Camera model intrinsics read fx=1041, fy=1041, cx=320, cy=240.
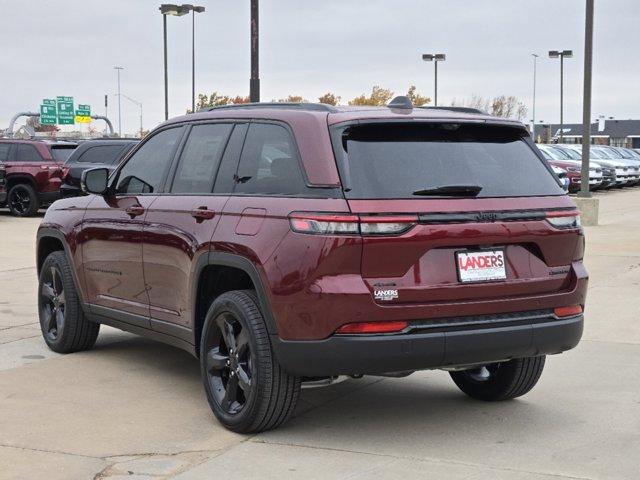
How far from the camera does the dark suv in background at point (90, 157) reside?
872 inches

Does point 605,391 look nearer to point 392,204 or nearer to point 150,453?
point 392,204

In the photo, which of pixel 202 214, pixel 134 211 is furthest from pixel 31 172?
pixel 202 214

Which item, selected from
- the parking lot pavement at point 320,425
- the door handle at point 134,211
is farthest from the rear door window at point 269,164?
the parking lot pavement at point 320,425

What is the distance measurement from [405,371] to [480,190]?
102 cm

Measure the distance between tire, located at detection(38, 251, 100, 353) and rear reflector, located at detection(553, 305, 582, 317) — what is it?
144 inches

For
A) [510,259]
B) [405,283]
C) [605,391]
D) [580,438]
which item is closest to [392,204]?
[405,283]

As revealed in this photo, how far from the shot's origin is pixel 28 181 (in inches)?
951

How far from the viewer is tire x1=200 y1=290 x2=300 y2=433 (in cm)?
532

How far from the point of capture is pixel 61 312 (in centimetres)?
789

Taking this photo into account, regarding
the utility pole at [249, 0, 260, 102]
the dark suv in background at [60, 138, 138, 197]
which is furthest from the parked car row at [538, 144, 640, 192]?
the utility pole at [249, 0, 260, 102]

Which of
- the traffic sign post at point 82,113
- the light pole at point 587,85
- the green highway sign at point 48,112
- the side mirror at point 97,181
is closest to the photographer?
the side mirror at point 97,181

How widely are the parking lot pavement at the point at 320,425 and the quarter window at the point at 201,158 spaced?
132 centimetres

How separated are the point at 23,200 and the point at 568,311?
66.7 ft

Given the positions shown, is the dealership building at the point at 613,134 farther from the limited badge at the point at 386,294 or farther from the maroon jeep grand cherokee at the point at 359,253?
the limited badge at the point at 386,294
